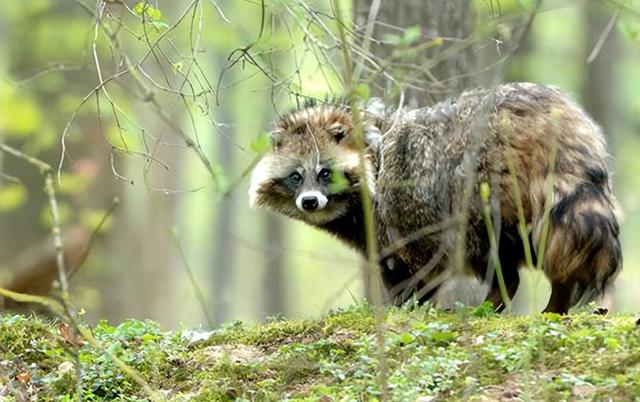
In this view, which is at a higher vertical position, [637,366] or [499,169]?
[499,169]

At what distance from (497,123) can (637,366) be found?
2.76 metres

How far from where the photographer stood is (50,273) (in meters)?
13.6

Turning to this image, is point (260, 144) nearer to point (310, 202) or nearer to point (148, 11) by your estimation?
point (148, 11)

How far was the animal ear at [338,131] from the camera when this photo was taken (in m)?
8.94

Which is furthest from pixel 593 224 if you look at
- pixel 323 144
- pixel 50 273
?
pixel 50 273

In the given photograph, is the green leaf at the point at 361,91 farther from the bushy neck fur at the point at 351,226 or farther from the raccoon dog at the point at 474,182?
the bushy neck fur at the point at 351,226

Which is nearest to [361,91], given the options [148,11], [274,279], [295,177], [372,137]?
[148,11]

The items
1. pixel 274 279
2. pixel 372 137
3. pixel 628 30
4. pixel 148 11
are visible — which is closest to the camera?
pixel 628 30

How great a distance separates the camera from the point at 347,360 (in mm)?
6008

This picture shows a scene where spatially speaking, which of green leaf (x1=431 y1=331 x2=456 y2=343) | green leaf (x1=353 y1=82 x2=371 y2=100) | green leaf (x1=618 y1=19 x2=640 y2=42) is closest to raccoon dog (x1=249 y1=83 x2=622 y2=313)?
green leaf (x1=431 y1=331 x2=456 y2=343)

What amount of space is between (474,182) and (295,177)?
6.60ft

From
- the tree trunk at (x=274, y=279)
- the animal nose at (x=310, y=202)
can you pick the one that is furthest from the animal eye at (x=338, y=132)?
the tree trunk at (x=274, y=279)

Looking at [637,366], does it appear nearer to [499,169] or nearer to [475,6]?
[499,169]

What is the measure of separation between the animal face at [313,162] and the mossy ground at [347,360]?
1.66 metres
